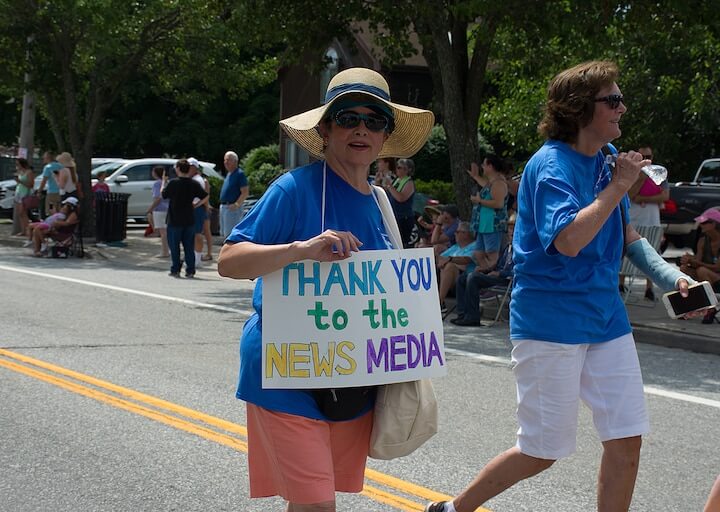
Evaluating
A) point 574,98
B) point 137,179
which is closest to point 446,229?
point 574,98

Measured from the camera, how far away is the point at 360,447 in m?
3.62

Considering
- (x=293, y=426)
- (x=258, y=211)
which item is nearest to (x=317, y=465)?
(x=293, y=426)

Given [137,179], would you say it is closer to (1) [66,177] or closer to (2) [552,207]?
(1) [66,177]

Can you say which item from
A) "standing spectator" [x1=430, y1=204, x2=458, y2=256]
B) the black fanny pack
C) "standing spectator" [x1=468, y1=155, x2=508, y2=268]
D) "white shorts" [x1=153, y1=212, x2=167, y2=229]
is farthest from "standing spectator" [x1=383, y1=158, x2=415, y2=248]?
the black fanny pack

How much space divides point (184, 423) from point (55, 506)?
1.69 meters

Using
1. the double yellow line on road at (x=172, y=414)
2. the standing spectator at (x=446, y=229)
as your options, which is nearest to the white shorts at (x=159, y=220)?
the standing spectator at (x=446, y=229)

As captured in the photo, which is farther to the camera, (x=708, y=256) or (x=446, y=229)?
(x=446, y=229)

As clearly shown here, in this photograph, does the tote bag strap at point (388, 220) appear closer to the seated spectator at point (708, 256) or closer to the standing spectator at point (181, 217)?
the seated spectator at point (708, 256)

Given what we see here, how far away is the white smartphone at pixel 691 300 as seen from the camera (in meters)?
4.20

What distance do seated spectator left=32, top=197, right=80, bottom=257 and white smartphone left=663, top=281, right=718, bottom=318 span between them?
17.1m

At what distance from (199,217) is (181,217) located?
216 cm

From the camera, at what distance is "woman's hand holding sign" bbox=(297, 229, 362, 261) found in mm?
3305

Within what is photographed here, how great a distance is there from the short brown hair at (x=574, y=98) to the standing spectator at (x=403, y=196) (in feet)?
35.6

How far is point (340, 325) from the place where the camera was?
138 inches
